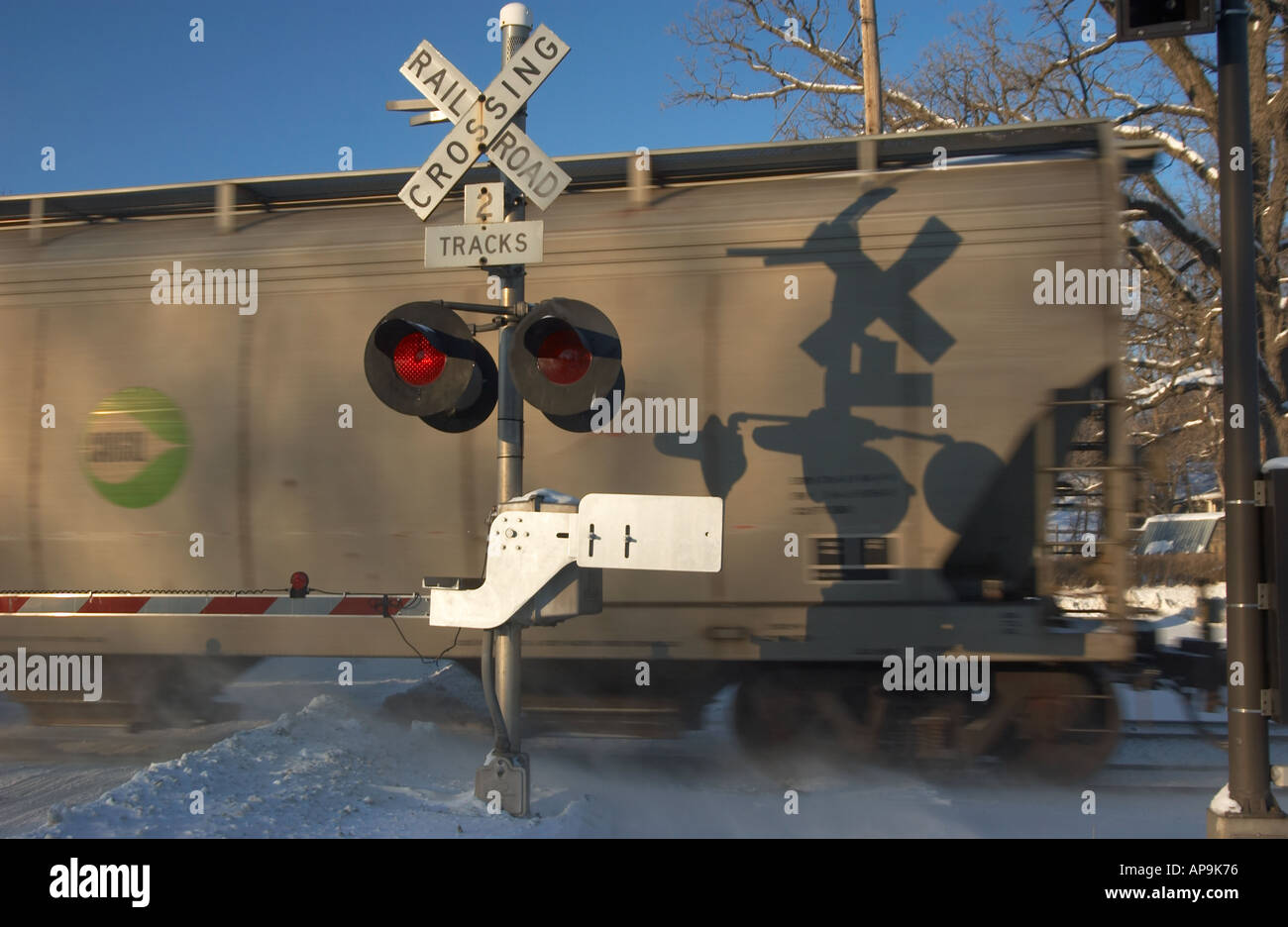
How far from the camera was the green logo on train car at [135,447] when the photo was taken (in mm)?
6602

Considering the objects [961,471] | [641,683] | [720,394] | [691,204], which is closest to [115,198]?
[691,204]

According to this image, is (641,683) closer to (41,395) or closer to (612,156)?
(612,156)

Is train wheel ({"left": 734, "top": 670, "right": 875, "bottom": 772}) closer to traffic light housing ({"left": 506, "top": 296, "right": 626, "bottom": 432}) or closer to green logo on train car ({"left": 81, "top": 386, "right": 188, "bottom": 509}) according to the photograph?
traffic light housing ({"left": 506, "top": 296, "right": 626, "bottom": 432})

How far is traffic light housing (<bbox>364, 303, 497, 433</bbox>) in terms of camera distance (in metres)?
4.54

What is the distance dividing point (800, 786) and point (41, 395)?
608 centimetres

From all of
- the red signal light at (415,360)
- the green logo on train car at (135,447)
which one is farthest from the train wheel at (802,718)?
the green logo on train car at (135,447)

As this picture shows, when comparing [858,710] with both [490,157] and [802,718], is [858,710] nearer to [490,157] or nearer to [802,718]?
[802,718]

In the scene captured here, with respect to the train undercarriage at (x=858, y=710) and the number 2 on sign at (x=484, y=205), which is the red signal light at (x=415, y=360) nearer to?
the number 2 on sign at (x=484, y=205)
